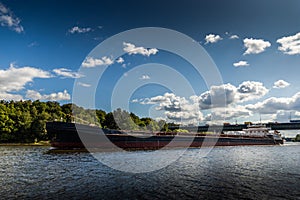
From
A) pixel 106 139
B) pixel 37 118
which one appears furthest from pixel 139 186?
pixel 37 118

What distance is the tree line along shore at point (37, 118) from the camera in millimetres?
94562

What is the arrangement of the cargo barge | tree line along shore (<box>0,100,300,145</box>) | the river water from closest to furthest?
the river water → the cargo barge → tree line along shore (<box>0,100,300,145</box>)

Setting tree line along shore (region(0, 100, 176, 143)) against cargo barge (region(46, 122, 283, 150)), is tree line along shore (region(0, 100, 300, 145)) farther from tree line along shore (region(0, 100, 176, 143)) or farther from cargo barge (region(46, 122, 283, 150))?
cargo barge (region(46, 122, 283, 150))

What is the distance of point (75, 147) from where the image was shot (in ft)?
157

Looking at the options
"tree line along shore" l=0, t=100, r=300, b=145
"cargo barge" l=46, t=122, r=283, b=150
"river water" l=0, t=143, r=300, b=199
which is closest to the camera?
"river water" l=0, t=143, r=300, b=199

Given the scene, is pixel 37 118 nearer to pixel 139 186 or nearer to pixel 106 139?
pixel 106 139

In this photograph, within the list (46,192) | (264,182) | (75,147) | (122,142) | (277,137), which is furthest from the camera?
(277,137)

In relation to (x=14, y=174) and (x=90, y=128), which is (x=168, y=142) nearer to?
(x=90, y=128)

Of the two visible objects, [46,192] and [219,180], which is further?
[219,180]

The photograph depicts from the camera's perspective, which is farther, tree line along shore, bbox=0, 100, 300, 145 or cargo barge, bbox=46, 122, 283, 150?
tree line along shore, bbox=0, 100, 300, 145

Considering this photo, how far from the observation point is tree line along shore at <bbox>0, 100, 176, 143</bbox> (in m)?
94.6

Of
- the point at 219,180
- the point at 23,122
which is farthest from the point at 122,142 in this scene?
the point at 23,122

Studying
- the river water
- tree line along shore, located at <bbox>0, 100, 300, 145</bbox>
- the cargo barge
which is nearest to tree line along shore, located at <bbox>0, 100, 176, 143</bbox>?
tree line along shore, located at <bbox>0, 100, 300, 145</bbox>

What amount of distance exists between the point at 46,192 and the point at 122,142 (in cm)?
3674
